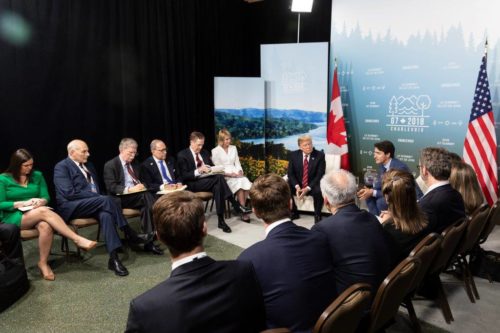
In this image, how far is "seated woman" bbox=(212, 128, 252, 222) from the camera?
5426 millimetres

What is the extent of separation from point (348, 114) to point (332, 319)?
499 cm

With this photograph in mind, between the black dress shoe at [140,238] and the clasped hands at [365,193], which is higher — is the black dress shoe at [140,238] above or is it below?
below

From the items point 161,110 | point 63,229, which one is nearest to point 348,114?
point 161,110

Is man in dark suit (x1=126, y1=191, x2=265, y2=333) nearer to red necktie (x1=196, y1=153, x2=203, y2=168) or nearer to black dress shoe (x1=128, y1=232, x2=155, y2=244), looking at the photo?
black dress shoe (x1=128, y1=232, x2=155, y2=244)

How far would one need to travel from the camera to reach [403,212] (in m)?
2.50

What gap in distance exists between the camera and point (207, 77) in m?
6.59

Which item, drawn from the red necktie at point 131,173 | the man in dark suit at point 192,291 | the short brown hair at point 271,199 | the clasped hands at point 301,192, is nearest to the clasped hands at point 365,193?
the clasped hands at point 301,192

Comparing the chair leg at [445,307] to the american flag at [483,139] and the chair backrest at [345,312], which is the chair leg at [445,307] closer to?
the chair backrest at [345,312]

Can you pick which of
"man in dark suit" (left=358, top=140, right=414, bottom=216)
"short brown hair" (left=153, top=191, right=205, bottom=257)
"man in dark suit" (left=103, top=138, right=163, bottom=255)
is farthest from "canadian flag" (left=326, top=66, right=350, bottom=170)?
"short brown hair" (left=153, top=191, right=205, bottom=257)

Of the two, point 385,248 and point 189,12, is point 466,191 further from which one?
point 189,12

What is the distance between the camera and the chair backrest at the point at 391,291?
181cm

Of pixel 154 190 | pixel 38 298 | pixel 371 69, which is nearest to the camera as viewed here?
pixel 38 298

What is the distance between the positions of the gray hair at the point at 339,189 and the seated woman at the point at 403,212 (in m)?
0.38

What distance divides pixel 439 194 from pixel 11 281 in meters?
3.17
